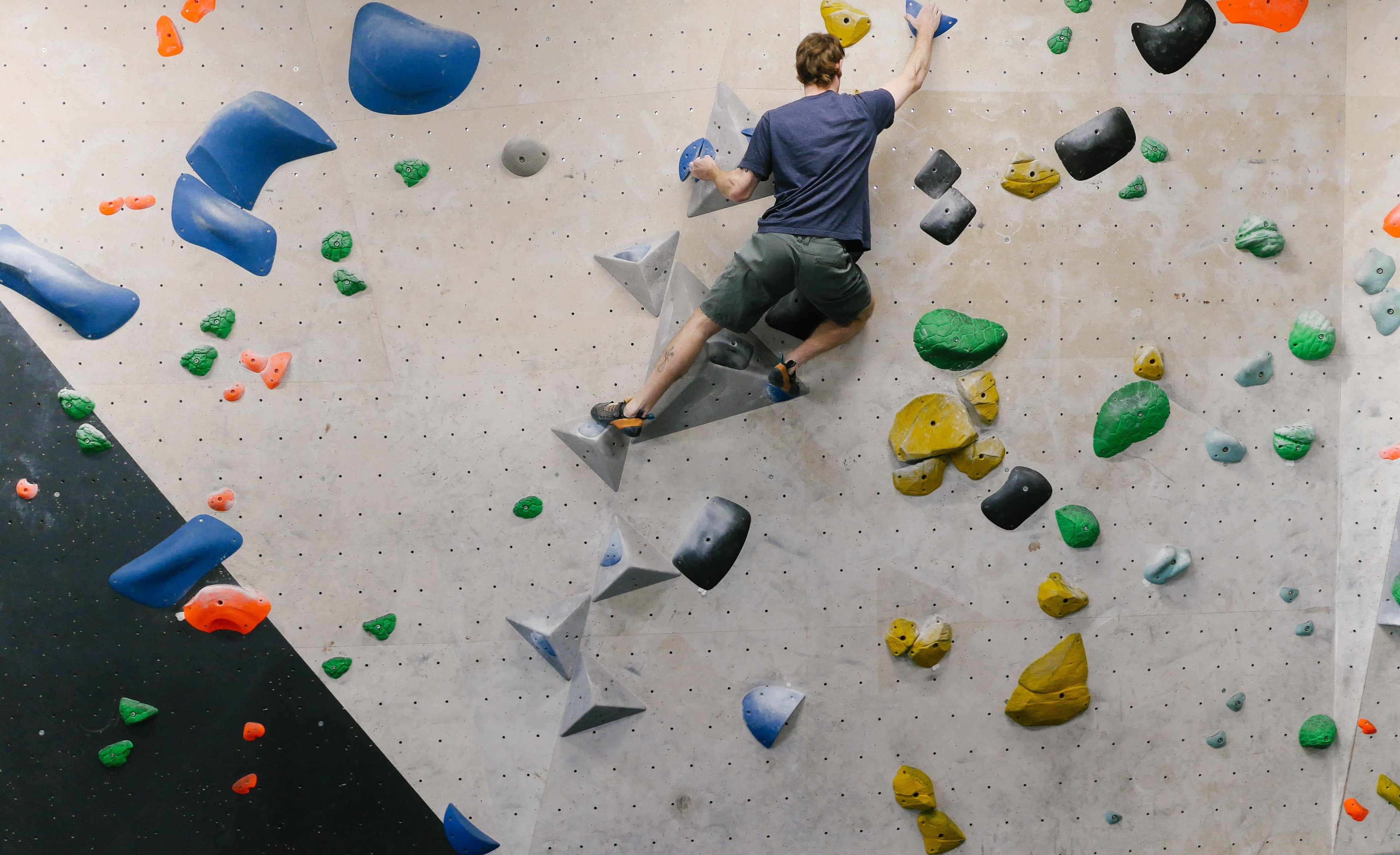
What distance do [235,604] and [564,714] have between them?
3.47 feet

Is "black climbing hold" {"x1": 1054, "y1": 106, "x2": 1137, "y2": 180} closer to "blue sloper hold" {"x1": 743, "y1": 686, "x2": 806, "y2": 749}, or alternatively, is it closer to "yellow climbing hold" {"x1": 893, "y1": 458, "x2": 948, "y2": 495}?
"yellow climbing hold" {"x1": 893, "y1": 458, "x2": 948, "y2": 495}

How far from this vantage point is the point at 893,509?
2.67m

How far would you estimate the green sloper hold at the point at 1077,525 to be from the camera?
2.65 meters

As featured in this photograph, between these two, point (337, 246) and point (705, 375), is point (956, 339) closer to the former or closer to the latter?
point (705, 375)

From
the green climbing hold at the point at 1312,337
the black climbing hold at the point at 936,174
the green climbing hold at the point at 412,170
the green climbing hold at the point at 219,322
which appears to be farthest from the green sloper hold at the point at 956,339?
the green climbing hold at the point at 219,322

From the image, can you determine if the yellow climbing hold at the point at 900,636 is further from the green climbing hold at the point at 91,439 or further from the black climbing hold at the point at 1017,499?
the green climbing hold at the point at 91,439

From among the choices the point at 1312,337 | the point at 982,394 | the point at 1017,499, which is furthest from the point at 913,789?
the point at 1312,337

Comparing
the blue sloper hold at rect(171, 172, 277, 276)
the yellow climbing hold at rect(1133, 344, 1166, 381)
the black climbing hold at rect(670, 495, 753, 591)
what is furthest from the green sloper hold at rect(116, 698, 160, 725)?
the yellow climbing hold at rect(1133, 344, 1166, 381)

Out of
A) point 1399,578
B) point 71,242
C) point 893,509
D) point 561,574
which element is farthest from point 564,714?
point 1399,578

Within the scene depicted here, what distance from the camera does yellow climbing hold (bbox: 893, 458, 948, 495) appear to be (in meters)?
2.64

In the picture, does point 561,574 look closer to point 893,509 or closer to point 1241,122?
point 893,509

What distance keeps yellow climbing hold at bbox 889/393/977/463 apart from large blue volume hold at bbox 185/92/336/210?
1.96 m

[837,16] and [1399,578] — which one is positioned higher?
[837,16]

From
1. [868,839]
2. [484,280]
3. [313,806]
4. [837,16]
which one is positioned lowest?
[868,839]
